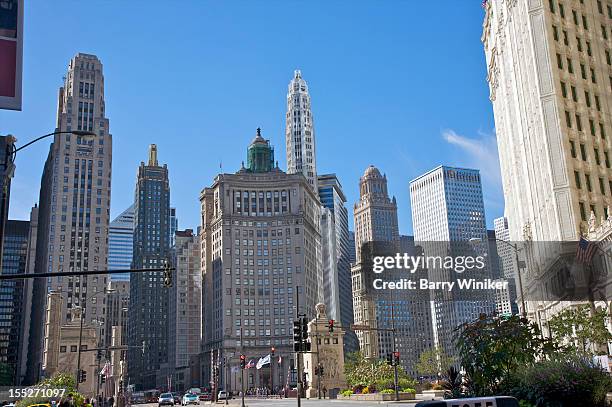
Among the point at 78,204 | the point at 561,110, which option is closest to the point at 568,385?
the point at 561,110

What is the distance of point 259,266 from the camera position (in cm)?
17000

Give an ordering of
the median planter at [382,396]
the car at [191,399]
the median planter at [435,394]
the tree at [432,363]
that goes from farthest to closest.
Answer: the tree at [432,363] → the car at [191,399] → the median planter at [435,394] → the median planter at [382,396]

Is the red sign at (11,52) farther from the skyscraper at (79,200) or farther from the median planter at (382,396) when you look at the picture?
the skyscraper at (79,200)

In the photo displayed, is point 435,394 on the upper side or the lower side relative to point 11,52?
lower

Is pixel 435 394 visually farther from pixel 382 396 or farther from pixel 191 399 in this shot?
pixel 191 399

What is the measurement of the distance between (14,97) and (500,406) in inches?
640

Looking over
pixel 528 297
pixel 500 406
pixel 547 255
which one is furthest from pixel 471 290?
pixel 500 406

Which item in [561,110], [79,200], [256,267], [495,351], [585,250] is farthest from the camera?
[256,267]

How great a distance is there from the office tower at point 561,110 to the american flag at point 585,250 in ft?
11.0

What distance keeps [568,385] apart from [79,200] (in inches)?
5617

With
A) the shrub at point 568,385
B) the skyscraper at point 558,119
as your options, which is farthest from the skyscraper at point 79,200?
the shrub at point 568,385

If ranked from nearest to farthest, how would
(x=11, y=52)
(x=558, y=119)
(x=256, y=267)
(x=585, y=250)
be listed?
(x=11, y=52) < (x=585, y=250) < (x=558, y=119) < (x=256, y=267)

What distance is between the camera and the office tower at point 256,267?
164 m

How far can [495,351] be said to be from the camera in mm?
32562
